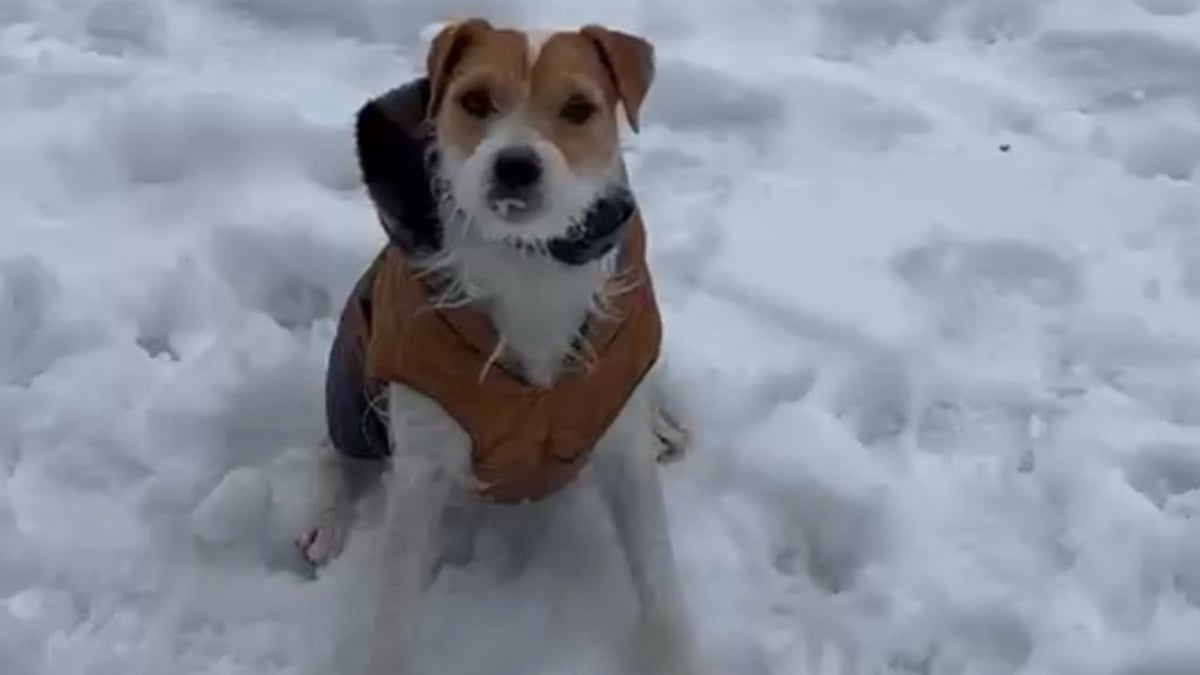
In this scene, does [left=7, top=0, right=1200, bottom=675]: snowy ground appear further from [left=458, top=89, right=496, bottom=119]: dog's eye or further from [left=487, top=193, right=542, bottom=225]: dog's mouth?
[left=458, top=89, right=496, bottom=119]: dog's eye

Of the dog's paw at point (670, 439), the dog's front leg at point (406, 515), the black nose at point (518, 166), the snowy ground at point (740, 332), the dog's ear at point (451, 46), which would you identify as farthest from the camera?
the dog's paw at point (670, 439)

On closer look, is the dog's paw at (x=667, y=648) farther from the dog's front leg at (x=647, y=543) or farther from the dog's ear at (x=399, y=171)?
the dog's ear at (x=399, y=171)

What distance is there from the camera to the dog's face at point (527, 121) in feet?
10.8

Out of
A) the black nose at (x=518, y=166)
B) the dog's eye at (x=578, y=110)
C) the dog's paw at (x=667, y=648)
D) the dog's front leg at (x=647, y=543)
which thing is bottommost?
the dog's paw at (x=667, y=648)

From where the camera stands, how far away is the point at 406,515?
3.66 m

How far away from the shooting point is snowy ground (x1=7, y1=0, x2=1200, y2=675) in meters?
3.82

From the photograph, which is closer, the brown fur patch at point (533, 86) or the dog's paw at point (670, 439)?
the brown fur patch at point (533, 86)

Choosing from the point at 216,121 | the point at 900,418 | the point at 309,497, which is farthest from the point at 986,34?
the point at 309,497

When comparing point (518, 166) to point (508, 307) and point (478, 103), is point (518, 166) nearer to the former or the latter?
point (478, 103)

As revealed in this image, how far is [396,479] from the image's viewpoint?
3.66 metres

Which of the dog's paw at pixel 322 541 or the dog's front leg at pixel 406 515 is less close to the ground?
the dog's front leg at pixel 406 515

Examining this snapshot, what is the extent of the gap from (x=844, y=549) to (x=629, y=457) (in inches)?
18.9

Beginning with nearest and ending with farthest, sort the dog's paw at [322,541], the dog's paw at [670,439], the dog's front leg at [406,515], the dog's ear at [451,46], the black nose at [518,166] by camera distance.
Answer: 1. the black nose at [518,166]
2. the dog's ear at [451,46]
3. the dog's front leg at [406,515]
4. the dog's paw at [322,541]
5. the dog's paw at [670,439]

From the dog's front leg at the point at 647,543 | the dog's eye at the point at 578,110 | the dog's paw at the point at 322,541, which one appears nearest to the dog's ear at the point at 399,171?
the dog's eye at the point at 578,110
